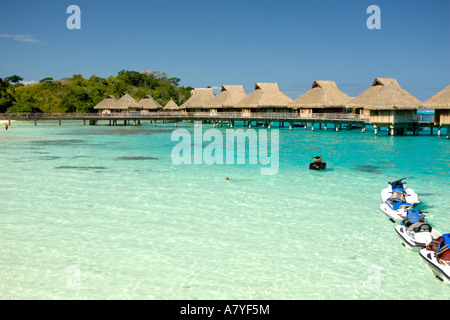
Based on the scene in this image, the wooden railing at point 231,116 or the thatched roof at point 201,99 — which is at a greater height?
the thatched roof at point 201,99

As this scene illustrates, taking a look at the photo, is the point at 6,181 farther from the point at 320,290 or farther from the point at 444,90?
the point at 444,90

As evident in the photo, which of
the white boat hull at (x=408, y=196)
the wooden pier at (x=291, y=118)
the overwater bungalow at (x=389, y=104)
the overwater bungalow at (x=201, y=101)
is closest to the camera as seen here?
the white boat hull at (x=408, y=196)

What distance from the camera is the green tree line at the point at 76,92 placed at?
7375 centimetres

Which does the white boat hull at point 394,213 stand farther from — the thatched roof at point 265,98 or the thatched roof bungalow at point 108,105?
the thatched roof bungalow at point 108,105

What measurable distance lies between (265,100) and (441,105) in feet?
79.0

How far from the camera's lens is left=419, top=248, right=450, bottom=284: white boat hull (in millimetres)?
6840

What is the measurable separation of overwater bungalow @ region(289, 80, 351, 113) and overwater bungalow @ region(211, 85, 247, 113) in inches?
491

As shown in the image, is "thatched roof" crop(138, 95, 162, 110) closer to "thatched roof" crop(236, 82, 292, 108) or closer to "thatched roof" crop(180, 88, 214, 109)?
"thatched roof" crop(180, 88, 214, 109)

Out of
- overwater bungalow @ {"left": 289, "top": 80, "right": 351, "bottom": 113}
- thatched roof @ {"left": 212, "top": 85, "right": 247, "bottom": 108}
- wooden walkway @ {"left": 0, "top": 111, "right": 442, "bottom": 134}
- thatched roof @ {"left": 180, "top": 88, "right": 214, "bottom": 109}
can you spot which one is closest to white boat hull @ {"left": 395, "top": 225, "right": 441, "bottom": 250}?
wooden walkway @ {"left": 0, "top": 111, "right": 442, "bottom": 134}

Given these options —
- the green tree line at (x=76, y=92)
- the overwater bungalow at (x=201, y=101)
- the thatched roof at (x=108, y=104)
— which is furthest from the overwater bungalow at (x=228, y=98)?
the green tree line at (x=76, y=92)

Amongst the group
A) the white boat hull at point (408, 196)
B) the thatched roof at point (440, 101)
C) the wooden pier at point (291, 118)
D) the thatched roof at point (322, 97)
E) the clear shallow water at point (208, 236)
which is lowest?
the clear shallow water at point (208, 236)

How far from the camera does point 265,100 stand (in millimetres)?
54656

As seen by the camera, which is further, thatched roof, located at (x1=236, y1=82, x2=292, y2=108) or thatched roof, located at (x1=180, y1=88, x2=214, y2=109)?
thatched roof, located at (x1=180, y1=88, x2=214, y2=109)

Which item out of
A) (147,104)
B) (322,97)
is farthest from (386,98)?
(147,104)
